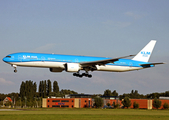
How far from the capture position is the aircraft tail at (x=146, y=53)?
72269 mm

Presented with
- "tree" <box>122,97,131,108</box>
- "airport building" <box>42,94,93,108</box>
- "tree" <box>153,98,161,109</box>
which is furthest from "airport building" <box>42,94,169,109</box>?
"tree" <box>122,97,131,108</box>

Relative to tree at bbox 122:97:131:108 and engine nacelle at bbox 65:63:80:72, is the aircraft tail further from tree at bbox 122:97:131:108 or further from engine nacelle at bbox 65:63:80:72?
tree at bbox 122:97:131:108

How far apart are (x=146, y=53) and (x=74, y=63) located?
23.5 meters

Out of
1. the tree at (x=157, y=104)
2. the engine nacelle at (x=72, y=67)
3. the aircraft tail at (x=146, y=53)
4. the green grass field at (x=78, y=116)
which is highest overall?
the aircraft tail at (x=146, y=53)

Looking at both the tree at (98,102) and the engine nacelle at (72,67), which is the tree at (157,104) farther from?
the engine nacelle at (72,67)

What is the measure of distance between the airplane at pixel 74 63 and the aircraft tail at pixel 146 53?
0.96ft

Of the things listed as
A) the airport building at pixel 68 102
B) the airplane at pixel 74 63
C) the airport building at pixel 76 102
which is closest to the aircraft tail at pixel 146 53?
the airplane at pixel 74 63

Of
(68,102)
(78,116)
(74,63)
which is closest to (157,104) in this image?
(68,102)

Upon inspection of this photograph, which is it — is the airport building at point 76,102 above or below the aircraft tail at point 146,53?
below

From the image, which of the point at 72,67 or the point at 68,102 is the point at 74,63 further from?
the point at 68,102

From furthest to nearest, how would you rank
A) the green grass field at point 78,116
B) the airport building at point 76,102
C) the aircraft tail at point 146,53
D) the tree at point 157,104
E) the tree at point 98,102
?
the airport building at point 76,102 < the tree at point 157,104 < the tree at point 98,102 < the aircraft tail at point 146,53 < the green grass field at point 78,116

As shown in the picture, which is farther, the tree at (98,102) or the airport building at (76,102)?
the airport building at (76,102)

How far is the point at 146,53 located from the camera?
244 feet

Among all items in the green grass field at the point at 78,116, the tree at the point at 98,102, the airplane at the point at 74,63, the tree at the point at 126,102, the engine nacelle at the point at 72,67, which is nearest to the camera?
the green grass field at the point at 78,116
